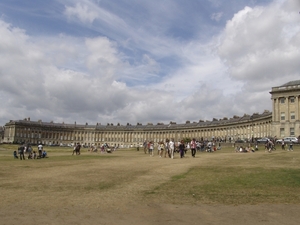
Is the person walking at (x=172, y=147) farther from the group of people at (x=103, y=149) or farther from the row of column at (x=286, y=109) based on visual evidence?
the row of column at (x=286, y=109)

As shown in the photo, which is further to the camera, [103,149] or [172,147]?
[103,149]

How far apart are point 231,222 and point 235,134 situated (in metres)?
114

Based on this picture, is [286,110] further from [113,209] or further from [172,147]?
[113,209]

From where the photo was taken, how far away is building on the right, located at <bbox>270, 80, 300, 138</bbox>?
7306cm

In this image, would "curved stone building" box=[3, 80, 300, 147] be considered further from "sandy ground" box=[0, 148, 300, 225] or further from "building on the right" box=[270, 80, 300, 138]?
"sandy ground" box=[0, 148, 300, 225]

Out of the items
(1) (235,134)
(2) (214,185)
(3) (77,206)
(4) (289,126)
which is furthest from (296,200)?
(1) (235,134)

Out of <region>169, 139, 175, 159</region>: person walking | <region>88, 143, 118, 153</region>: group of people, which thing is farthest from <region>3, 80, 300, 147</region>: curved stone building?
<region>169, 139, 175, 159</region>: person walking

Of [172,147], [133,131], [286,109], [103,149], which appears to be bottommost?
[103,149]

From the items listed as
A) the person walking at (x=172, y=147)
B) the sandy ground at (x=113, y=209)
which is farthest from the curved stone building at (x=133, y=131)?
the sandy ground at (x=113, y=209)

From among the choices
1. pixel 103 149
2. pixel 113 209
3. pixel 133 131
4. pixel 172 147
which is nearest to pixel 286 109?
pixel 103 149

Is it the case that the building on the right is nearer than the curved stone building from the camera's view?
Yes

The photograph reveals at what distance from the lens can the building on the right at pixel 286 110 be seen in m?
73.1

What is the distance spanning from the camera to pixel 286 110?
74.8 metres

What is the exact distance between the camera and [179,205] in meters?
11.2
